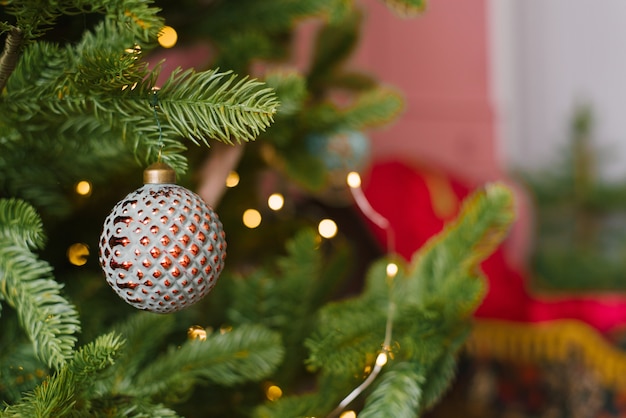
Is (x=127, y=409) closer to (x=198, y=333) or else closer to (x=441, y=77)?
(x=198, y=333)

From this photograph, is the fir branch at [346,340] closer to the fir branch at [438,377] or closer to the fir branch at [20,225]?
the fir branch at [438,377]

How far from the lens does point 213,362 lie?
484 millimetres

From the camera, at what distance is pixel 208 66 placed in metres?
0.62

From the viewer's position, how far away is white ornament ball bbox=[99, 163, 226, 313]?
0.35 meters

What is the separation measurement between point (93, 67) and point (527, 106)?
7.61 feet

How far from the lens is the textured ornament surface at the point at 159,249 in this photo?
0.35 metres

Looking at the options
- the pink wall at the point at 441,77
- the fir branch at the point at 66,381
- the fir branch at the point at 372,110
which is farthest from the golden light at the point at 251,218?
the pink wall at the point at 441,77

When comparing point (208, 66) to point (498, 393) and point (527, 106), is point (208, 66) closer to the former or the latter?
point (498, 393)

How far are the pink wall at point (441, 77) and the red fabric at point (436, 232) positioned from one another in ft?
1.99

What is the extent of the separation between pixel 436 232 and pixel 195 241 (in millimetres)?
1055

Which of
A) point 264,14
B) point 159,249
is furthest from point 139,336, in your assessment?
point 264,14

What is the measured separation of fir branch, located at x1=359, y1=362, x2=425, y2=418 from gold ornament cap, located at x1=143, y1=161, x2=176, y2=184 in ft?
0.64

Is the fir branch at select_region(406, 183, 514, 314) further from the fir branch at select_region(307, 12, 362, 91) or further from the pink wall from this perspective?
the pink wall

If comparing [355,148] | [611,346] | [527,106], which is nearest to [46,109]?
[355,148]
